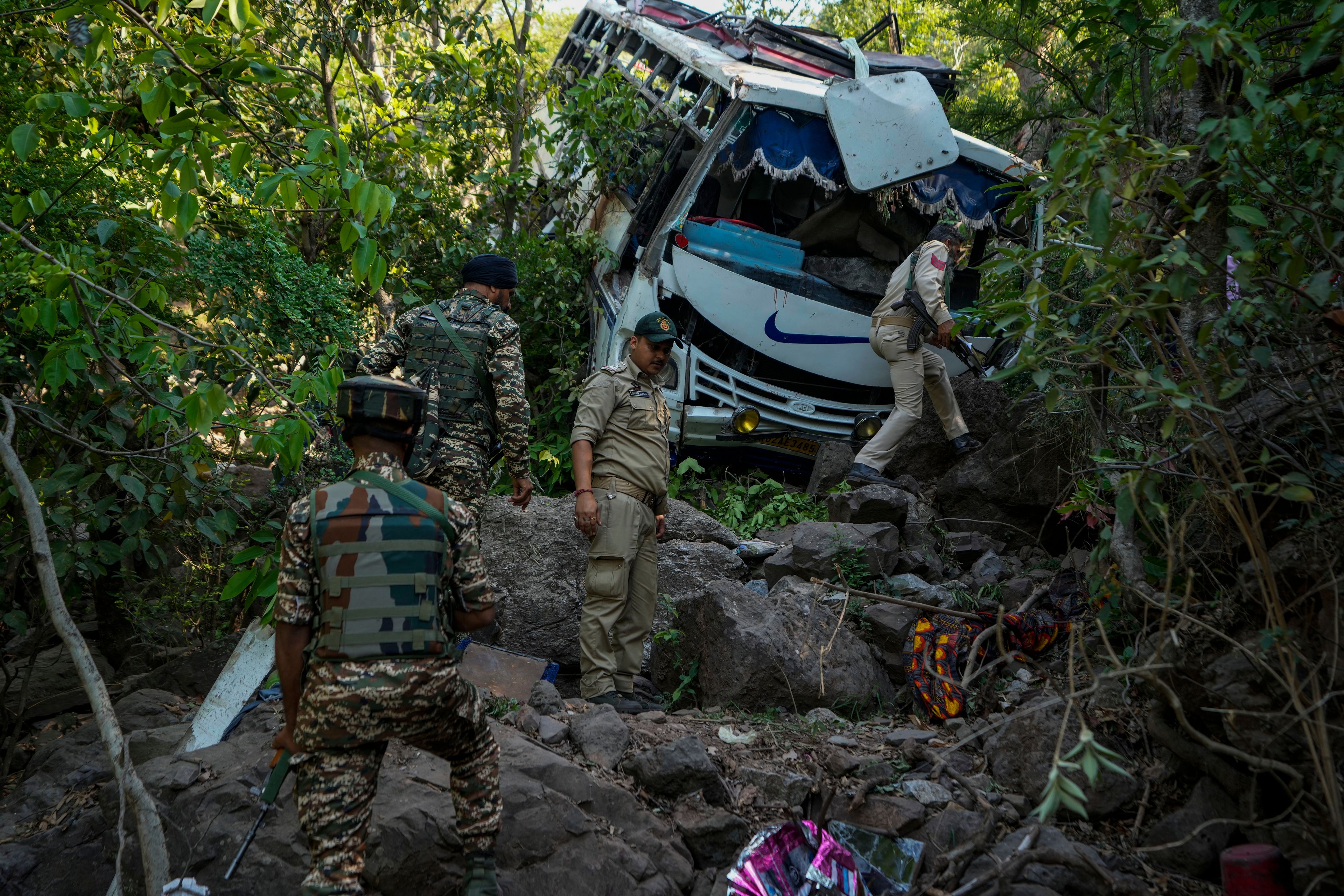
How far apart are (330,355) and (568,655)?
197 cm

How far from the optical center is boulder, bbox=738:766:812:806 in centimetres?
330

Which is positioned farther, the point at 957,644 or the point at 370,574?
the point at 957,644

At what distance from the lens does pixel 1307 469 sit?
2.68 metres

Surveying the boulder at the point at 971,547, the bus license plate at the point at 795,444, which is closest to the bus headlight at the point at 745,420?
the bus license plate at the point at 795,444

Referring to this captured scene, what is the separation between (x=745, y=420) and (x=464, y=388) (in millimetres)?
2898

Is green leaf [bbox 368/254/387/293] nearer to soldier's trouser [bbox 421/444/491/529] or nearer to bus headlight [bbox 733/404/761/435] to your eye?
soldier's trouser [bbox 421/444/491/529]

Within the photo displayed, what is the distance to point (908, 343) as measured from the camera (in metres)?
6.32

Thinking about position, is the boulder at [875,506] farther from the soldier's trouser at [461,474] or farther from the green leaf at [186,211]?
the green leaf at [186,211]

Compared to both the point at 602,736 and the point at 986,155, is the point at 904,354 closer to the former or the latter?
the point at 986,155

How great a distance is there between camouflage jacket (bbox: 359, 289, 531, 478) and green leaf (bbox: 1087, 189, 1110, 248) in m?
2.47

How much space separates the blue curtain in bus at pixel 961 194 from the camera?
6812mm

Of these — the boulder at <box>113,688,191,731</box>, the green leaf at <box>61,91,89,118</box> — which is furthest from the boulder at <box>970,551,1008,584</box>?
the green leaf at <box>61,91,89,118</box>

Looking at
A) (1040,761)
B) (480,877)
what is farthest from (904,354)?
(480,877)

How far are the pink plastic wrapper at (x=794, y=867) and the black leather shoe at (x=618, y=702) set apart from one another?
4.02 feet
